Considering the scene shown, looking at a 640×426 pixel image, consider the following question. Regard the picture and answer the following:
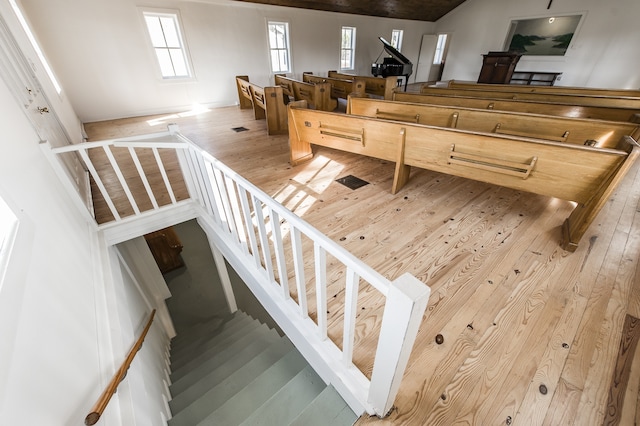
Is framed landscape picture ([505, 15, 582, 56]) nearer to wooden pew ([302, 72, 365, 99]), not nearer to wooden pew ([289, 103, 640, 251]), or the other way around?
wooden pew ([302, 72, 365, 99])

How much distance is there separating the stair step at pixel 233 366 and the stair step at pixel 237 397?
16cm

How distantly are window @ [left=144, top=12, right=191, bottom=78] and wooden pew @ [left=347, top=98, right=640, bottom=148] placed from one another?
4.46 metres

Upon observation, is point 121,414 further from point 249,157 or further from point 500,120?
point 500,120

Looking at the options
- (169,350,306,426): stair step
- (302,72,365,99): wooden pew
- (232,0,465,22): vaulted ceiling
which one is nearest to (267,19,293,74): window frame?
(232,0,465,22): vaulted ceiling

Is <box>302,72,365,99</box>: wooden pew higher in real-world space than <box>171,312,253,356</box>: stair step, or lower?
higher

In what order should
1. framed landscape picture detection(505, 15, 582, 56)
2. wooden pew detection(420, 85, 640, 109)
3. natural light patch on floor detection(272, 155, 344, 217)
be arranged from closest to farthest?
natural light patch on floor detection(272, 155, 344, 217), wooden pew detection(420, 85, 640, 109), framed landscape picture detection(505, 15, 582, 56)

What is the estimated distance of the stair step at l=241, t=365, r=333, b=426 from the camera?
50.6 inches

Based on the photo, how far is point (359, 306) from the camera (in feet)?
4.47

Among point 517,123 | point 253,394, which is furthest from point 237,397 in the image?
point 517,123

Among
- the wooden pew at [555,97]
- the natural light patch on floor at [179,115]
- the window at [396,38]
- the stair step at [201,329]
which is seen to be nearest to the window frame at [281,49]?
the natural light patch on floor at [179,115]

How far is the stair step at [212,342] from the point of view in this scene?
9.37ft

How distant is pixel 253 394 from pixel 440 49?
41.1ft

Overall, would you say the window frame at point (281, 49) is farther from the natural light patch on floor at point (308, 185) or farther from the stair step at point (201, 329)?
the stair step at point (201, 329)

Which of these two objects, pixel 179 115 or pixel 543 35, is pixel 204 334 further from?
pixel 543 35
